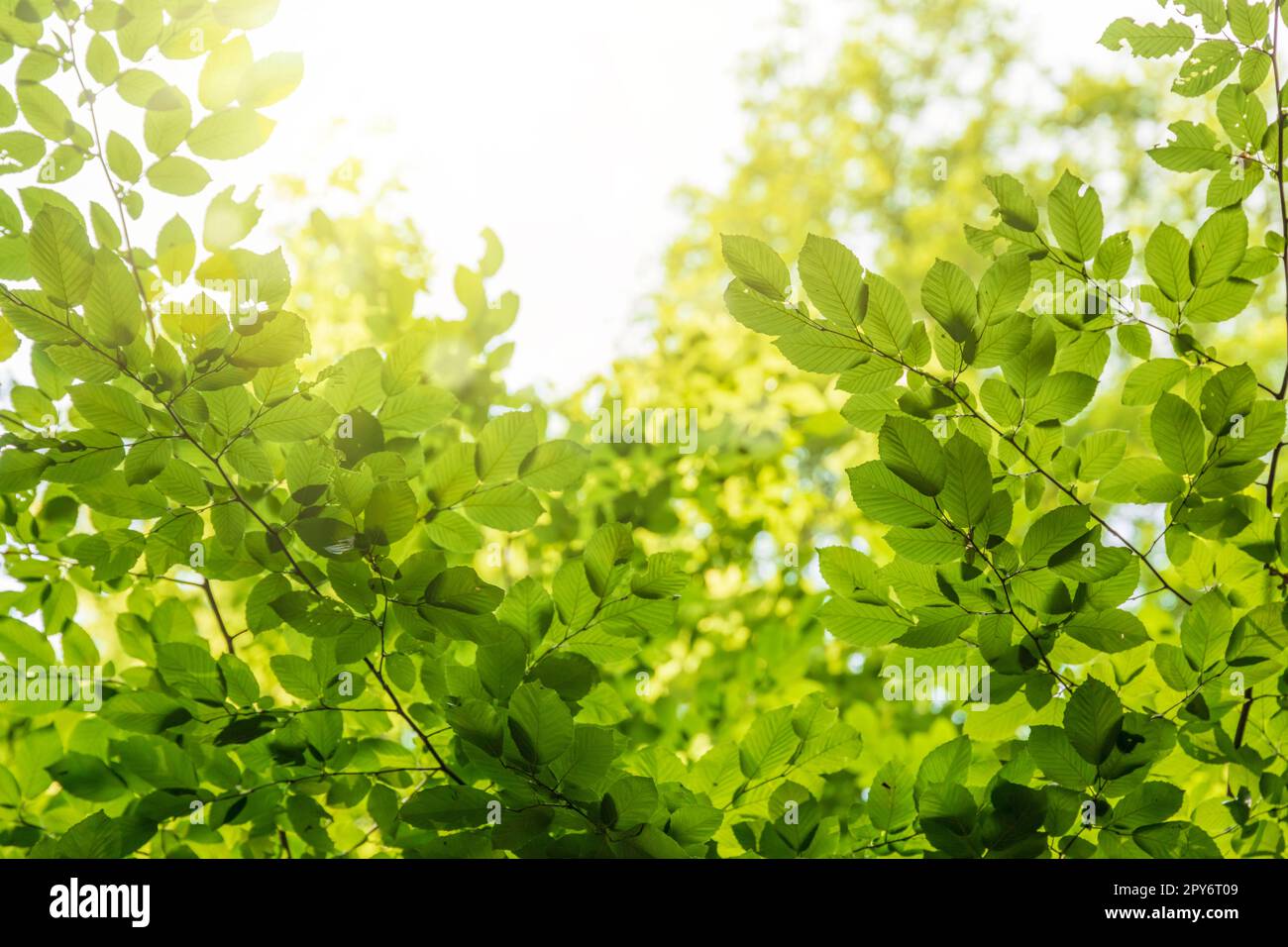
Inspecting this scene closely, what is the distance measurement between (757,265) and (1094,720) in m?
0.59

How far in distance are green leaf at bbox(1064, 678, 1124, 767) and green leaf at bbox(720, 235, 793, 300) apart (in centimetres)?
53

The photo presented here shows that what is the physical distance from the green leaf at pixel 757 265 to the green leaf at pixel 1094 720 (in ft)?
1.73

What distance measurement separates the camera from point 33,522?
153 cm

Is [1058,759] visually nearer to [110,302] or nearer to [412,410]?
[412,410]

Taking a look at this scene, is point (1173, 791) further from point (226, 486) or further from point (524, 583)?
point (226, 486)

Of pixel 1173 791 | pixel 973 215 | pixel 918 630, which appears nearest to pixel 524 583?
pixel 918 630

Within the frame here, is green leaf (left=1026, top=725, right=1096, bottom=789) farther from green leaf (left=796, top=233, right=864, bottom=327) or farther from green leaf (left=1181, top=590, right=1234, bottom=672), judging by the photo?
green leaf (left=796, top=233, right=864, bottom=327)

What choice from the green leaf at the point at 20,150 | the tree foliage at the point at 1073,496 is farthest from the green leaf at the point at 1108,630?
the green leaf at the point at 20,150

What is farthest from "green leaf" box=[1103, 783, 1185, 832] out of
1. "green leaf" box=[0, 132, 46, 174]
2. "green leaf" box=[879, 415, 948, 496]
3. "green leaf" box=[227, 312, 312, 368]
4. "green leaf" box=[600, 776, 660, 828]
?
"green leaf" box=[0, 132, 46, 174]

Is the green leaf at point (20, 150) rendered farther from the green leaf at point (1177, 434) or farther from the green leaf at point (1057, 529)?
the green leaf at point (1177, 434)

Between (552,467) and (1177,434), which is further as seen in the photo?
(552,467)

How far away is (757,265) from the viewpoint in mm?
1022

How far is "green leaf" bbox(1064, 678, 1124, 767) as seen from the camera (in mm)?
978

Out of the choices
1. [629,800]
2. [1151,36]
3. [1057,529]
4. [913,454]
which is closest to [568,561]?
[629,800]
